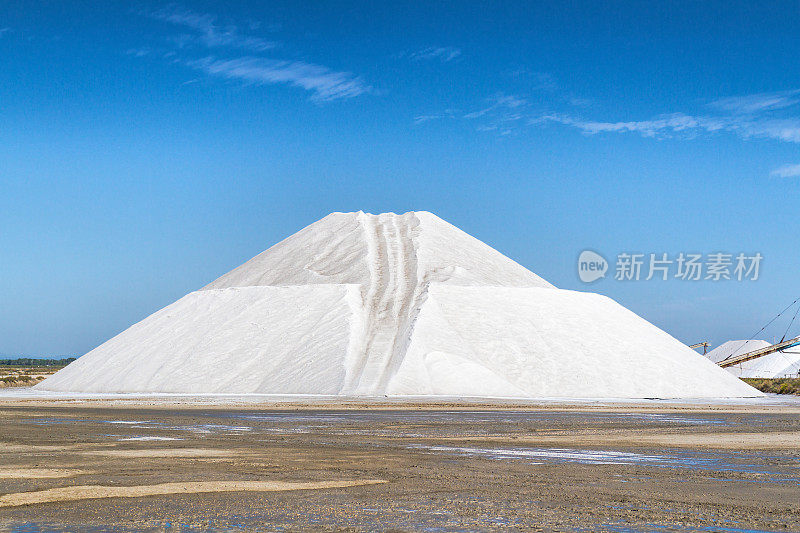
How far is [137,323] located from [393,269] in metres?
18.8

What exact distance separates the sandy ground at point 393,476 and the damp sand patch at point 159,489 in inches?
1.1

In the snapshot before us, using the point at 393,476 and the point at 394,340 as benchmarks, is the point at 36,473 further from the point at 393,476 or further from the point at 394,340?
the point at 394,340

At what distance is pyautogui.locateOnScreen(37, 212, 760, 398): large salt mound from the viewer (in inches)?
1902

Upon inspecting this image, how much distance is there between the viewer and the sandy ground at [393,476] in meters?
9.73

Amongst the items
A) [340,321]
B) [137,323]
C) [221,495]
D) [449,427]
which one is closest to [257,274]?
[137,323]

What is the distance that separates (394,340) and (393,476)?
37752 mm

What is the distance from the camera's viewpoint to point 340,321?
52.9 m

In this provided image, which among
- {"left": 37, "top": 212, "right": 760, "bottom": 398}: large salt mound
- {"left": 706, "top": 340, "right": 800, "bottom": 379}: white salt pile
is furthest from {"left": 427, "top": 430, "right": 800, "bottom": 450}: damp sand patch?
{"left": 706, "top": 340, "right": 800, "bottom": 379}: white salt pile

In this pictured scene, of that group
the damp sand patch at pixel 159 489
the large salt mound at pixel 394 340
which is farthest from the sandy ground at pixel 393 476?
the large salt mound at pixel 394 340

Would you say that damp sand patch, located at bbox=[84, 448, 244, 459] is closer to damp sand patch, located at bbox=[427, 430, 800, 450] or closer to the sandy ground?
the sandy ground

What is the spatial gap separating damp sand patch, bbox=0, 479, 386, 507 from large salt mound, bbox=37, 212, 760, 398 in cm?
3227

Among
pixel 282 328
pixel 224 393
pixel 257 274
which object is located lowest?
pixel 224 393

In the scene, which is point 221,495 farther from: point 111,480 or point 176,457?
point 176,457

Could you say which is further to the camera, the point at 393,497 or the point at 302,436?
the point at 302,436
